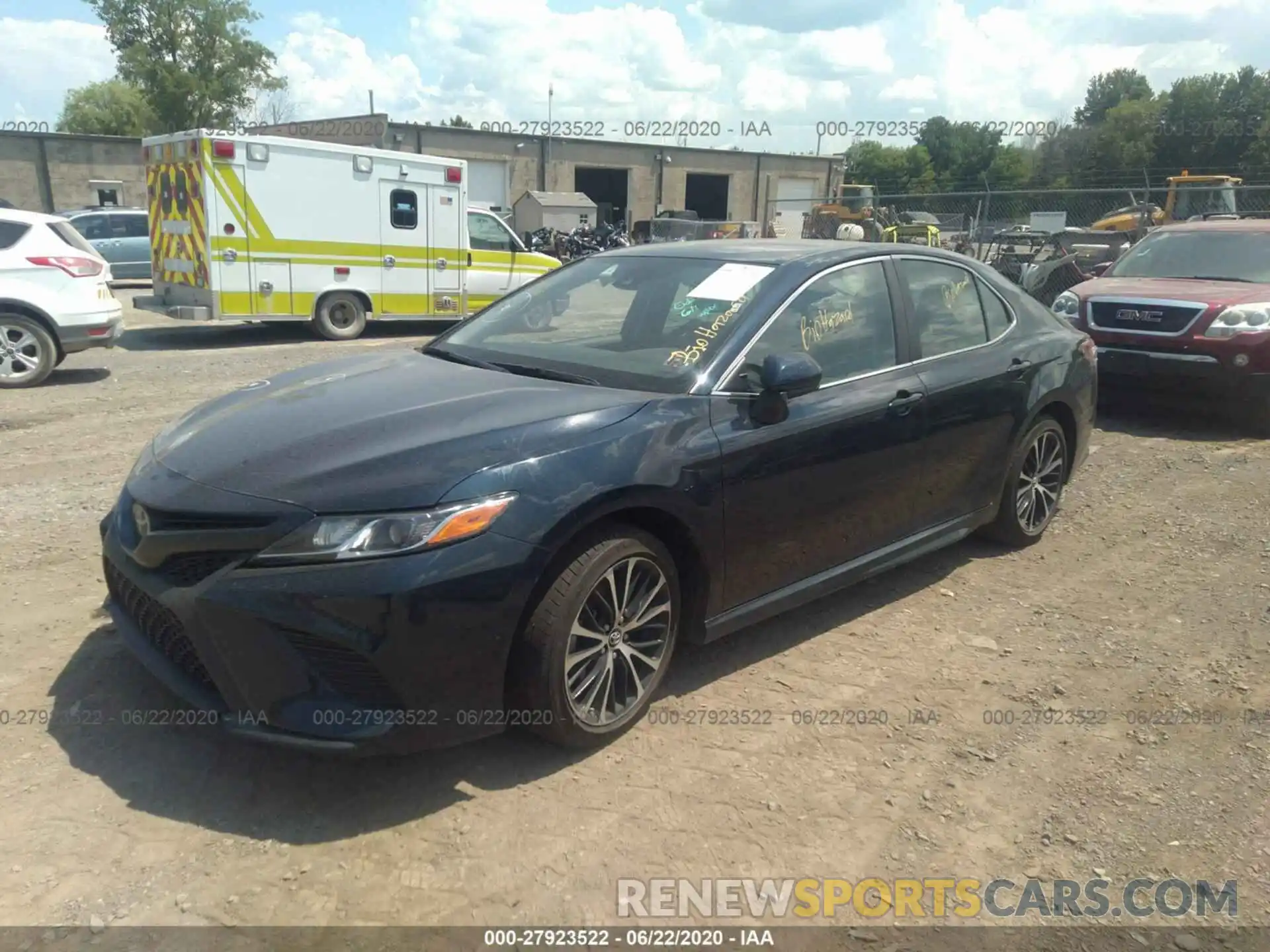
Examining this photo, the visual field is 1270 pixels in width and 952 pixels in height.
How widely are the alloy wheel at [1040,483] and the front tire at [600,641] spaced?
2611 mm

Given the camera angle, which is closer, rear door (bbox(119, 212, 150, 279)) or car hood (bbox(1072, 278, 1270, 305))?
car hood (bbox(1072, 278, 1270, 305))

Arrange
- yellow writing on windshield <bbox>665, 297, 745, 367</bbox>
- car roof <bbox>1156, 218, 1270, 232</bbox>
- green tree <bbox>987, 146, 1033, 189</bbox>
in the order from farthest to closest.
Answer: green tree <bbox>987, 146, 1033, 189</bbox> → car roof <bbox>1156, 218, 1270, 232</bbox> → yellow writing on windshield <bbox>665, 297, 745, 367</bbox>

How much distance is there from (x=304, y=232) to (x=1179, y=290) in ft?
33.6

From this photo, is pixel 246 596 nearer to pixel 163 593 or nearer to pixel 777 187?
pixel 163 593

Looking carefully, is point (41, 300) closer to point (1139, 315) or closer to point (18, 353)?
point (18, 353)

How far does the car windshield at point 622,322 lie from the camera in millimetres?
3727

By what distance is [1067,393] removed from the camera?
530 centimetres

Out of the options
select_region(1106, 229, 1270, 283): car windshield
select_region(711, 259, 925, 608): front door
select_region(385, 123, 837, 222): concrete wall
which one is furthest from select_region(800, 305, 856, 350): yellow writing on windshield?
select_region(385, 123, 837, 222): concrete wall

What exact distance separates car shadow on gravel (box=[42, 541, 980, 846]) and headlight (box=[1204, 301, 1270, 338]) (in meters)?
6.61

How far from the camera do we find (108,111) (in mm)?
59938

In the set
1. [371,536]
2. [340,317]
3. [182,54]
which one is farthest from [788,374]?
[182,54]

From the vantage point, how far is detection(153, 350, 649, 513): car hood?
2883 millimetres

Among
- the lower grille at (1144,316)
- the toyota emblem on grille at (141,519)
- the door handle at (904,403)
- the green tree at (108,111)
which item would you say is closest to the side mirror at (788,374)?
the door handle at (904,403)

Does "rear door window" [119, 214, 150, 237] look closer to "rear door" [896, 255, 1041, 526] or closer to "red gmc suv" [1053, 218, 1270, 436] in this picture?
"red gmc suv" [1053, 218, 1270, 436]
